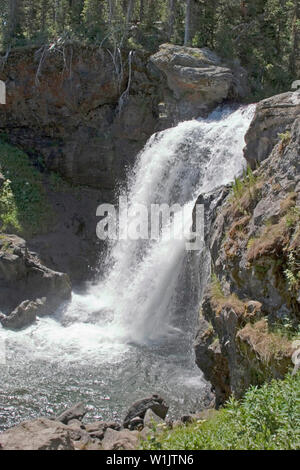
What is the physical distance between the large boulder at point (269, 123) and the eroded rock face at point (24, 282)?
7.51 m

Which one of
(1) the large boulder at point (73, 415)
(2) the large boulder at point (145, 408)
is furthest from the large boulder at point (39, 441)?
(2) the large boulder at point (145, 408)

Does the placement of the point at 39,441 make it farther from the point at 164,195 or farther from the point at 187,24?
the point at 187,24

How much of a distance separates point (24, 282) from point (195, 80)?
30.0 ft

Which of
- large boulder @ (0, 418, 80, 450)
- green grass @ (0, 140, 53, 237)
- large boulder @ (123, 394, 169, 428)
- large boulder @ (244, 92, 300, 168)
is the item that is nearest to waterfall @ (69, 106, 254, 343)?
large boulder @ (244, 92, 300, 168)

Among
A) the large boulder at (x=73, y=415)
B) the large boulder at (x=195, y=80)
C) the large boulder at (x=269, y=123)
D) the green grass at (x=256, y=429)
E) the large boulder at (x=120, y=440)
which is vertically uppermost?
the large boulder at (x=195, y=80)

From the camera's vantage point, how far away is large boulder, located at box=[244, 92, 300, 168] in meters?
10.7

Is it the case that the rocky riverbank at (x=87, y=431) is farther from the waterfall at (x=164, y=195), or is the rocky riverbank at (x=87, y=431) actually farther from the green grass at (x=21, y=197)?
the green grass at (x=21, y=197)

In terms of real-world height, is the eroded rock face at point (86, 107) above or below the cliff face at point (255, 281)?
above

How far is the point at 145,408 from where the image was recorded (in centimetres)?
902

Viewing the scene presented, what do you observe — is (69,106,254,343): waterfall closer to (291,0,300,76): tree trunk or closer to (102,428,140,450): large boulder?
(102,428,140,450): large boulder

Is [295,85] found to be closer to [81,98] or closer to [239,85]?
[239,85]

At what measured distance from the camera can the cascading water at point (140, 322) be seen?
34.3ft

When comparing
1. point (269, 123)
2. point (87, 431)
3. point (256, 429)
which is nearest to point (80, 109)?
point (269, 123)

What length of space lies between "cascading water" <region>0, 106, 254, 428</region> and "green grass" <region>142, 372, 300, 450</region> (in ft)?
15.8
